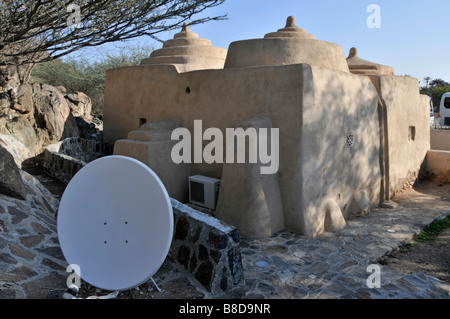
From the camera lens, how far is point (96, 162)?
3.59 meters

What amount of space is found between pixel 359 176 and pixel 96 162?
575 centimetres

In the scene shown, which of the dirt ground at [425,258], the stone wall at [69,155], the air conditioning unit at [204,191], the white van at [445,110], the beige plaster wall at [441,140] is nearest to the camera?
the dirt ground at [425,258]

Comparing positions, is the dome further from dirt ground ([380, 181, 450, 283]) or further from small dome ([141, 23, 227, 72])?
dirt ground ([380, 181, 450, 283])

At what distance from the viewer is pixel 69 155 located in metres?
11.1

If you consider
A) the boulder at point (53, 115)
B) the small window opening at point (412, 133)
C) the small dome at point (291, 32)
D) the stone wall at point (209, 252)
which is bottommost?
the stone wall at point (209, 252)

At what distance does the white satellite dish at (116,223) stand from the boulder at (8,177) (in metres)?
1.64

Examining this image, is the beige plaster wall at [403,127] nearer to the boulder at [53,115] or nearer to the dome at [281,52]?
the dome at [281,52]

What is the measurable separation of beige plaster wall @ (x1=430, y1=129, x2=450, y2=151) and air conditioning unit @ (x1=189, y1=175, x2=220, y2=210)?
10.8 meters

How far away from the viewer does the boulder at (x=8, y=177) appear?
465 centimetres

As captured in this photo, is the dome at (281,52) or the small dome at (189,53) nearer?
the dome at (281,52)

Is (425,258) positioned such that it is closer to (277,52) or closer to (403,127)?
(277,52)

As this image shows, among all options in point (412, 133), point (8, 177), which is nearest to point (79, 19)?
point (8, 177)

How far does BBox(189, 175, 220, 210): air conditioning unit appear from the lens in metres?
6.34

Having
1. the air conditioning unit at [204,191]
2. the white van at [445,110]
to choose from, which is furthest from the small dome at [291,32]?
the white van at [445,110]
